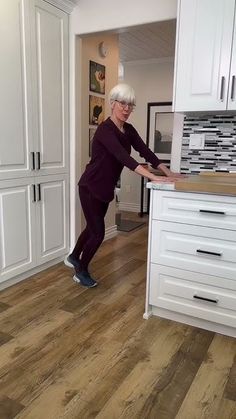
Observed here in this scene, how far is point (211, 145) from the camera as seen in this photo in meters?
2.32

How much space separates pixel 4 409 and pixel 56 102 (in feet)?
7.21

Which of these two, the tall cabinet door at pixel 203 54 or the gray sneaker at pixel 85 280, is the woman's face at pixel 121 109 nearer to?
the tall cabinet door at pixel 203 54

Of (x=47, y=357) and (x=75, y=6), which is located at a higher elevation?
(x=75, y=6)

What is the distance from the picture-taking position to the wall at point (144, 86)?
16.1 feet

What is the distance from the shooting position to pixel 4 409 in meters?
1.33

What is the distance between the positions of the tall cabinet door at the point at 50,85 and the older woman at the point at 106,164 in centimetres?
48

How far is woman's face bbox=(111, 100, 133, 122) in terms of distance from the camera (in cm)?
218

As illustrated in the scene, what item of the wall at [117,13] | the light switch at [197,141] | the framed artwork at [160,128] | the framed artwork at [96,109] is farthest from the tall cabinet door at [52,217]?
the framed artwork at [160,128]

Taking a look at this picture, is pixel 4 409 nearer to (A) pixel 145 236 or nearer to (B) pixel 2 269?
(B) pixel 2 269

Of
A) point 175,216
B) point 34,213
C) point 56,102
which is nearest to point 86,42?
point 56,102

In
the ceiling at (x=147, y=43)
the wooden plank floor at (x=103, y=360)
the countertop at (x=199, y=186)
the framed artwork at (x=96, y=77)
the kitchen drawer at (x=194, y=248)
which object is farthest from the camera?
the ceiling at (x=147, y=43)

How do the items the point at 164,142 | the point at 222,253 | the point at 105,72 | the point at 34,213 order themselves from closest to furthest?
the point at 222,253, the point at 34,213, the point at 105,72, the point at 164,142

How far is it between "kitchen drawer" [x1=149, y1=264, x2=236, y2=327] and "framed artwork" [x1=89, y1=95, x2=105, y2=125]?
1909mm

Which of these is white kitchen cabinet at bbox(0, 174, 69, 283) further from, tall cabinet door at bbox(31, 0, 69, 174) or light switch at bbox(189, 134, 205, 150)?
light switch at bbox(189, 134, 205, 150)
